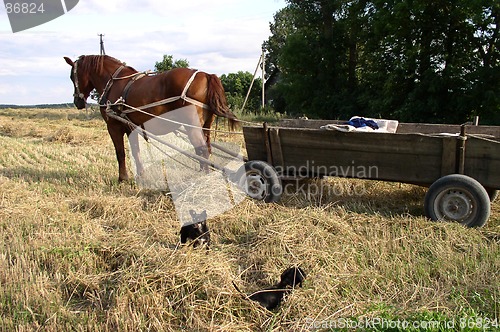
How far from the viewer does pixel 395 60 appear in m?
17.1

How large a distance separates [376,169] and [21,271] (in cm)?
337

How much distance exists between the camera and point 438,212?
13.4 feet

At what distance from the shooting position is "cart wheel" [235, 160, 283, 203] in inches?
191

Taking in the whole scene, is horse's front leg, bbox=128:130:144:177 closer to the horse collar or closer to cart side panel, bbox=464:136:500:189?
the horse collar

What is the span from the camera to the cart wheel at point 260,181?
4.86 meters

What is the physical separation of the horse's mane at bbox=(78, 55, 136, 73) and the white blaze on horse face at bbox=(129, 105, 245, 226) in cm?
126

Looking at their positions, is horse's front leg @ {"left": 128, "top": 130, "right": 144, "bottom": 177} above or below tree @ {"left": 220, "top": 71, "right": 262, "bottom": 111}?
below

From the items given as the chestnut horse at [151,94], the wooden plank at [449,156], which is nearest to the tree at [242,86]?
the chestnut horse at [151,94]

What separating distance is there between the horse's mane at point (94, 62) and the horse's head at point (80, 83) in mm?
91

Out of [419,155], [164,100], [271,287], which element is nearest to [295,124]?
[164,100]

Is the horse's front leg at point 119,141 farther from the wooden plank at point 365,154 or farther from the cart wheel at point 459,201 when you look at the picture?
the cart wheel at point 459,201

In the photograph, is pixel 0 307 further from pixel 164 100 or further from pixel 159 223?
pixel 164 100

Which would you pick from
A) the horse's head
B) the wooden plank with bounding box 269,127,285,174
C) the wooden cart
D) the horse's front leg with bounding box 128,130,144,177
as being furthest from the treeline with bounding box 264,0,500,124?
the horse's head

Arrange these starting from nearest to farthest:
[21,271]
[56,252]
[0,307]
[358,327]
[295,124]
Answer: [358,327]
[0,307]
[21,271]
[56,252]
[295,124]
